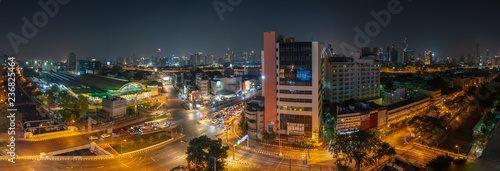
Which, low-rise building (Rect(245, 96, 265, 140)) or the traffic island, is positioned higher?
low-rise building (Rect(245, 96, 265, 140))

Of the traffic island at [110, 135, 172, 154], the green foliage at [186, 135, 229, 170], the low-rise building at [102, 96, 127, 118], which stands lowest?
the traffic island at [110, 135, 172, 154]

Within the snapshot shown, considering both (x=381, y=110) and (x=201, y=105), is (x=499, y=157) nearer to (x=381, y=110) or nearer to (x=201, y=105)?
(x=381, y=110)

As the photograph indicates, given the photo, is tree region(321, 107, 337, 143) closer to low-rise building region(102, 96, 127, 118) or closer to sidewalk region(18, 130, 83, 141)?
sidewalk region(18, 130, 83, 141)

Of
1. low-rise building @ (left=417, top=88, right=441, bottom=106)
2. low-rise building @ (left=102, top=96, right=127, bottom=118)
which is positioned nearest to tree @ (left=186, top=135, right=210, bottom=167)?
low-rise building @ (left=102, top=96, right=127, bottom=118)

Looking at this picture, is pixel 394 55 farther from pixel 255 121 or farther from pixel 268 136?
pixel 268 136

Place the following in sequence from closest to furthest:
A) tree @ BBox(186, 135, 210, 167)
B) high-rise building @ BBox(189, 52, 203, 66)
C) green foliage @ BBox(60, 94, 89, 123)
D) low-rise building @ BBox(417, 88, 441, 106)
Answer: tree @ BBox(186, 135, 210, 167) → green foliage @ BBox(60, 94, 89, 123) → low-rise building @ BBox(417, 88, 441, 106) → high-rise building @ BBox(189, 52, 203, 66)

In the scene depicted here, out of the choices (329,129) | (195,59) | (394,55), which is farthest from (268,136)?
(195,59)
